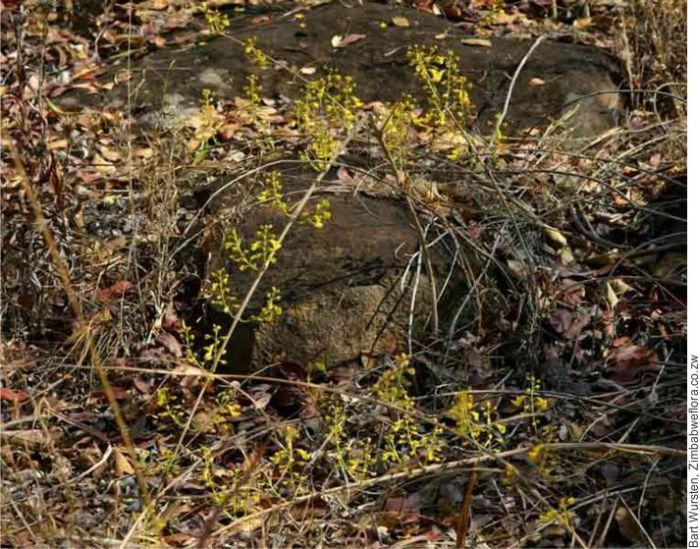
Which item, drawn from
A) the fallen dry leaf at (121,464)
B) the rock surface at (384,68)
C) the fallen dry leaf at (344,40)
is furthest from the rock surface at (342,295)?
the fallen dry leaf at (344,40)

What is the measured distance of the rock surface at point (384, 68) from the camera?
5418mm

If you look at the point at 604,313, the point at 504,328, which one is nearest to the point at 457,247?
the point at 504,328

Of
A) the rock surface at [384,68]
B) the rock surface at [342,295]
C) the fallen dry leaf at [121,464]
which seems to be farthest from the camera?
the rock surface at [384,68]

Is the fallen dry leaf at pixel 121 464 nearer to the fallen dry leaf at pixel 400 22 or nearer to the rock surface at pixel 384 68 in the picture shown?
the rock surface at pixel 384 68

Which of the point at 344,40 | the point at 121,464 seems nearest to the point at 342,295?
the point at 121,464

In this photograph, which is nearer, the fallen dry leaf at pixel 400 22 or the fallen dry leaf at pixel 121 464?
the fallen dry leaf at pixel 121 464

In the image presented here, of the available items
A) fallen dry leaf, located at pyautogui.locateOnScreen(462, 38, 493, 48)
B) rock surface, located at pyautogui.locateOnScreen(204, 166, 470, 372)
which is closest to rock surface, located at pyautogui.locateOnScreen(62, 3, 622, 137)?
fallen dry leaf, located at pyautogui.locateOnScreen(462, 38, 493, 48)

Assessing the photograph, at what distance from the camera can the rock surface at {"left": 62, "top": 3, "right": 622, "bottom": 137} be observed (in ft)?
17.8

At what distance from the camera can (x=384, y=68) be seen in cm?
568

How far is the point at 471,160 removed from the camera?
454 cm

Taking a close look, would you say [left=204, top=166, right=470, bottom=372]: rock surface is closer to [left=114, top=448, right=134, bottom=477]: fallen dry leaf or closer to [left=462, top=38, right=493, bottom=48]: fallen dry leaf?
[left=114, top=448, right=134, bottom=477]: fallen dry leaf

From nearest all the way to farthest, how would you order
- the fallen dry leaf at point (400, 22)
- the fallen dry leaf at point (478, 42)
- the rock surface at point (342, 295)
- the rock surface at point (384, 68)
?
1. the rock surface at point (342, 295)
2. the rock surface at point (384, 68)
3. the fallen dry leaf at point (478, 42)
4. the fallen dry leaf at point (400, 22)

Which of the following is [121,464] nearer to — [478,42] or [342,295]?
[342,295]

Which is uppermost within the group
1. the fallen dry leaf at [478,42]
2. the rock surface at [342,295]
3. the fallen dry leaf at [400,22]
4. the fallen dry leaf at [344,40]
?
the fallen dry leaf at [478,42]
